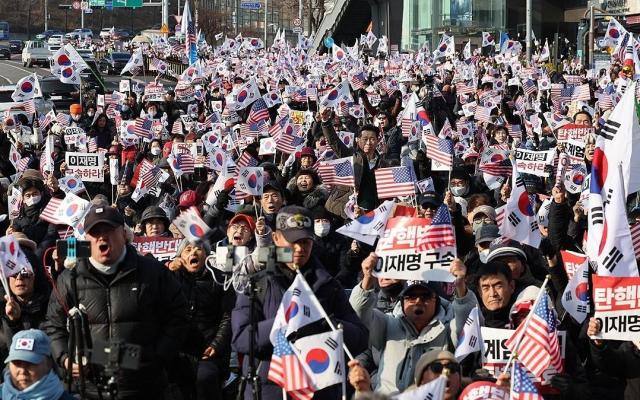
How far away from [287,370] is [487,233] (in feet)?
10.6

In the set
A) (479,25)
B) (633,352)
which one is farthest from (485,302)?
(479,25)

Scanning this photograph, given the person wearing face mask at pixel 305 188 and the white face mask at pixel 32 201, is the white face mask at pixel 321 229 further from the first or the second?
the white face mask at pixel 32 201

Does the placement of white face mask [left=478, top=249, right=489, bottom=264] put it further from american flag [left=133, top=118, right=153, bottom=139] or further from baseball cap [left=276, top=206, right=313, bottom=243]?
american flag [left=133, top=118, right=153, bottom=139]

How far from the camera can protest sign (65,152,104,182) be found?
1418 cm

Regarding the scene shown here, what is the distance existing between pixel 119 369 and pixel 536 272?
11.4 ft

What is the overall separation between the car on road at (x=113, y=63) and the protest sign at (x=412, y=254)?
4953 cm

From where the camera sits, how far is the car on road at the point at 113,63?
5872 centimetres

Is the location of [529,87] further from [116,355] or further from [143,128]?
[116,355]

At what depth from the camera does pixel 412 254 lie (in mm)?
7672

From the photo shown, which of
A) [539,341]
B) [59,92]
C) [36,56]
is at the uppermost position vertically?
[36,56]

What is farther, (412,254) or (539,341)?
(412,254)

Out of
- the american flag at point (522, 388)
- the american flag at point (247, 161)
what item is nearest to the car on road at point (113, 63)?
the american flag at point (247, 161)

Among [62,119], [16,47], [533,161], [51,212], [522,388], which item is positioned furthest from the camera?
[16,47]

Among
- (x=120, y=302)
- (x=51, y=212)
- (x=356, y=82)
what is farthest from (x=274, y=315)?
(x=356, y=82)
